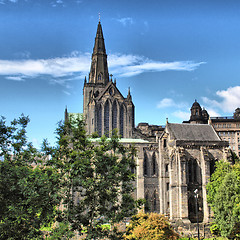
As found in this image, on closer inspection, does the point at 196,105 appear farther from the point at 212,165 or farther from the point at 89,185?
the point at 89,185

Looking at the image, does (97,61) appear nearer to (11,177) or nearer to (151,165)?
(151,165)

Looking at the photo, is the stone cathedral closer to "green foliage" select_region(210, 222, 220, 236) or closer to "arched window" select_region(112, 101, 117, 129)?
"green foliage" select_region(210, 222, 220, 236)

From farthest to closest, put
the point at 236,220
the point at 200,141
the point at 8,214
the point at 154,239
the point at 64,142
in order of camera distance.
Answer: the point at 200,141, the point at 236,220, the point at 154,239, the point at 64,142, the point at 8,214

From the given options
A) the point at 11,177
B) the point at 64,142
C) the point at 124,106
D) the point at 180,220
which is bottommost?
the point at 180,220

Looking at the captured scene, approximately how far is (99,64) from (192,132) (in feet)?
145

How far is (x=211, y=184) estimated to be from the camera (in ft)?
188

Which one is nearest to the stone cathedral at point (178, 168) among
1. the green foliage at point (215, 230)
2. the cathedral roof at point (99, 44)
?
the green foliage at point (215, 230)

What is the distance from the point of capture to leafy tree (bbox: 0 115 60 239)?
89.7ft

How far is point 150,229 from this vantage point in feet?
119

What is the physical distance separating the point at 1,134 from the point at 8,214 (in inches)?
302

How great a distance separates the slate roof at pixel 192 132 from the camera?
64.6 m

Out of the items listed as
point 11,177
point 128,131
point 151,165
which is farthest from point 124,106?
point 11,177

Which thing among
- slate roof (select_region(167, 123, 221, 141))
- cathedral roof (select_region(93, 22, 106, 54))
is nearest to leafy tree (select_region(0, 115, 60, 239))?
slate roof (select_region(167, 123, 221, 141))

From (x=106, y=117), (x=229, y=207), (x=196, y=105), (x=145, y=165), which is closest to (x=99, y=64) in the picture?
(x=106, y=117)
